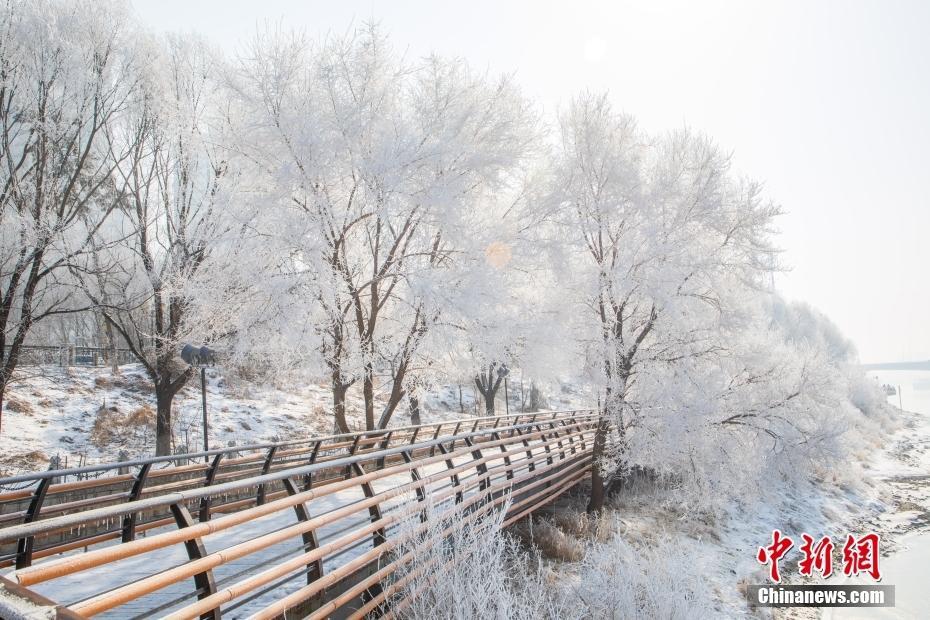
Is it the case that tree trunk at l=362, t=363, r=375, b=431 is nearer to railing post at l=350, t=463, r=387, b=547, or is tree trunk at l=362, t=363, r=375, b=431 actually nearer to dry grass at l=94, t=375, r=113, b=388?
railing post at l=350, t=463, r=387, b=547

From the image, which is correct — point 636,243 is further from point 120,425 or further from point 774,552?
point 120,425

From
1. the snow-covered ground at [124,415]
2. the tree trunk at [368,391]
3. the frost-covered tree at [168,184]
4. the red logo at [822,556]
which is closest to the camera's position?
the tree trunk at [368,391]

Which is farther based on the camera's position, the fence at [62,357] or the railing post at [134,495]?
the fence at [62,357]

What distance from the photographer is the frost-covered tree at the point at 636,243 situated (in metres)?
14.1

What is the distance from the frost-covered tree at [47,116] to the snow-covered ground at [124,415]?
287 cm

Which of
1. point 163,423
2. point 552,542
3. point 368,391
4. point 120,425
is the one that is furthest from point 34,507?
point 120,425

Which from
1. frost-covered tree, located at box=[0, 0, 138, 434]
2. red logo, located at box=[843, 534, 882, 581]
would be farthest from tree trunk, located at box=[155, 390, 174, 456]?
red logo, located at box=[843, 534, 882, 581]

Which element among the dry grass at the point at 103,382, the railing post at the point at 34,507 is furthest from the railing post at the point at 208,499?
the dry grass at the point at 103,382

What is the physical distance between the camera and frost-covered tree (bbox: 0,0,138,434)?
12.5m

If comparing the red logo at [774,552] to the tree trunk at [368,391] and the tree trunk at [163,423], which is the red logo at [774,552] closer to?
the tree trunk at [368,391]

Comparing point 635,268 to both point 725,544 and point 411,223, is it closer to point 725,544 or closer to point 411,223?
point 411,223

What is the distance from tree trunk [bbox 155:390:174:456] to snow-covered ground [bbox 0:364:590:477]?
6.22ft

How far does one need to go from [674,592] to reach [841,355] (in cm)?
7686

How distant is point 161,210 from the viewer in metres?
16.0
